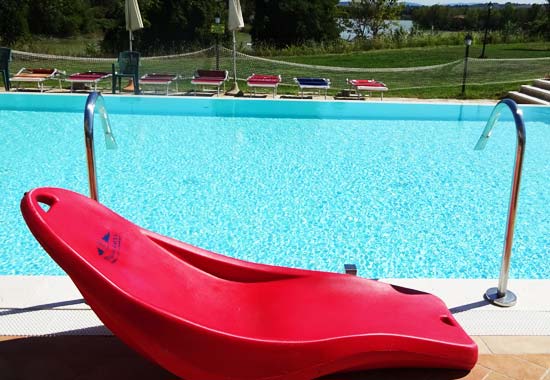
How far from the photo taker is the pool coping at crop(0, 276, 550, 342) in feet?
9.00

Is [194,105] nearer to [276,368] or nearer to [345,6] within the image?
[276,368]

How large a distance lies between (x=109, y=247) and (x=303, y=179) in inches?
180

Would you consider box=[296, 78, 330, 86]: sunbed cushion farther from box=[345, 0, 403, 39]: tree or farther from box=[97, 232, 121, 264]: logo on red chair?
box=[345, 0, 403, 39]: tree

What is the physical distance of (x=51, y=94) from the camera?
446 inches

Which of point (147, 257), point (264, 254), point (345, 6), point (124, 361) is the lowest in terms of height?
point (264, 254)

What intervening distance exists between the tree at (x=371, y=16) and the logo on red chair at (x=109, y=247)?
97.5ft

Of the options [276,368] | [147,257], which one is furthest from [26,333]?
[276,368]

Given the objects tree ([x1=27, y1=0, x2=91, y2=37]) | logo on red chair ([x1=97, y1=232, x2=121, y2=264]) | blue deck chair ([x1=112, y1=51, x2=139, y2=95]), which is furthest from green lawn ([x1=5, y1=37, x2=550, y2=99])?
tree ([x1=27, y1=0, x2=91, y2=37])

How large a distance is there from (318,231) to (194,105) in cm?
627

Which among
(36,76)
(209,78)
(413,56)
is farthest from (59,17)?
(209,78)

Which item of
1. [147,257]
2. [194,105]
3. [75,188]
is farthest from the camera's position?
[194,105]

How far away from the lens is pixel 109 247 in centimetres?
231

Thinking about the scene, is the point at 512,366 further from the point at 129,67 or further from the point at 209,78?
the point at 129,67

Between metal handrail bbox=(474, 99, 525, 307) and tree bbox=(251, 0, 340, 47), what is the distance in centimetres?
2546
